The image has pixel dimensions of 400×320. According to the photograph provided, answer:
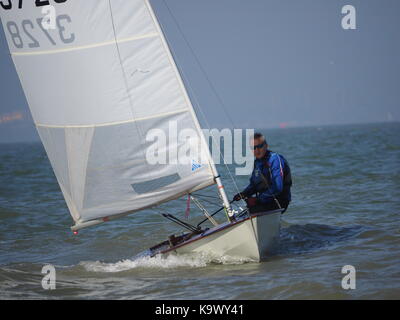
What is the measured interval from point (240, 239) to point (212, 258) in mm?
413

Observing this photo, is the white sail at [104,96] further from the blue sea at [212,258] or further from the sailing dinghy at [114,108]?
the blue sea at [212,258]

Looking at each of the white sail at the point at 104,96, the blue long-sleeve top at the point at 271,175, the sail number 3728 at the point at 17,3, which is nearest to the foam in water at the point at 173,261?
the white sail at the point at 104,96

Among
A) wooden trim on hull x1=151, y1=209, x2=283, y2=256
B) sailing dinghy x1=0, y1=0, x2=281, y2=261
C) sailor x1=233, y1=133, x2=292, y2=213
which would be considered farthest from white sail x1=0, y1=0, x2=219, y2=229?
sailor x1=233, y1=133, x2=292, y2=213

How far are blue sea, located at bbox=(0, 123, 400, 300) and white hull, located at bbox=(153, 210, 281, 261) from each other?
11 centimetres

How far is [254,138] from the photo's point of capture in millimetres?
6520

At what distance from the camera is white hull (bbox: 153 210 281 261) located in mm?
5895

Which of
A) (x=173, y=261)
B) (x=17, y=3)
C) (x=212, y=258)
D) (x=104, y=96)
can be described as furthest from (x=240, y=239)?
(x=17, y=3)

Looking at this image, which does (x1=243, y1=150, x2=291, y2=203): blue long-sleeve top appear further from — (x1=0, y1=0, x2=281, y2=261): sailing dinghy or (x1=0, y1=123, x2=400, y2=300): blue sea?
(x1=0, y1=123, x2=400, y2=300): blue sea

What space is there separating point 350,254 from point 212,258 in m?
1.45

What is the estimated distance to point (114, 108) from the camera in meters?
6.24

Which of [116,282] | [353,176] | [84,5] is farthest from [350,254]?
[353,176]

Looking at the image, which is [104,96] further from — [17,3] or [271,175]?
[271,175]

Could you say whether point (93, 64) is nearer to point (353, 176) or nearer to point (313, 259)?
point (313, 259)

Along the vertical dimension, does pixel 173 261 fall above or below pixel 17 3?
below
